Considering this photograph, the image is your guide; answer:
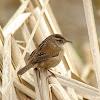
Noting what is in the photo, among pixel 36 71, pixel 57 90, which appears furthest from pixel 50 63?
pixel 57 90

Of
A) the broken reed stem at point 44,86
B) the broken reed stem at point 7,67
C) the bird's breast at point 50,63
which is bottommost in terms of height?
the bird's breast at point 50,63

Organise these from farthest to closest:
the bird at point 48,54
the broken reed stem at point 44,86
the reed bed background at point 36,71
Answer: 1. the bird at point 48,54
2. the reed bed background at point 36,71
3. the broken reed stem at point 44,86

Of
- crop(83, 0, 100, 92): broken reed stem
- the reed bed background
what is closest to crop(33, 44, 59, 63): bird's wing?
the reed bed background

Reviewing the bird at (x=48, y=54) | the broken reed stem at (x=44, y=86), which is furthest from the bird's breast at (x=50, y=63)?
the broken reed stem at (x=44, y=86)

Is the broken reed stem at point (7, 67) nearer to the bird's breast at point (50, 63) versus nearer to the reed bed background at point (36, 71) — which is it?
the reed bed background at point (36, 71)

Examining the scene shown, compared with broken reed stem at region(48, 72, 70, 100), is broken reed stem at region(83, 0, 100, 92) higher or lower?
higher

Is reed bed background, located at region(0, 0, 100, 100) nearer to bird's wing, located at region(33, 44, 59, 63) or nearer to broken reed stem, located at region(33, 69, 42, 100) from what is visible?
broken reed stem, located at region(33, 69, 42, 100)

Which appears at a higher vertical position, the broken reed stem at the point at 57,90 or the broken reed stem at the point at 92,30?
the broken reed stem at the point at 92,30

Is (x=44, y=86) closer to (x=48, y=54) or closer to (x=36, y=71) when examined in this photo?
(x=36, y=71)
